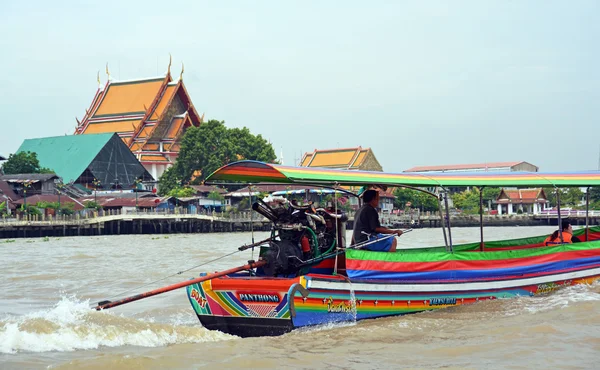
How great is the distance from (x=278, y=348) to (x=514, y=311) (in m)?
2.85

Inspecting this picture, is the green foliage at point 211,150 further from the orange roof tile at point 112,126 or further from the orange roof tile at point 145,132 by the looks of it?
the orange roof tile at point 112,126

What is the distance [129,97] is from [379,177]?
2042 inches

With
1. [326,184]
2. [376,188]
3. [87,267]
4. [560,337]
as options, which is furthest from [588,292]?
[87,267]

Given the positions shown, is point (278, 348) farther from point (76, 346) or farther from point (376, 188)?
point (376, 188)

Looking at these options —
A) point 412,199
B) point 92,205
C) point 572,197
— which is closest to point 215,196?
point 92,205

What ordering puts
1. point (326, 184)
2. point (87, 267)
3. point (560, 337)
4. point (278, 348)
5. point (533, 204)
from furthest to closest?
point (533, 204)
point (87, 267)
point (326, 184)
point (560, 337)
point (278, 348)

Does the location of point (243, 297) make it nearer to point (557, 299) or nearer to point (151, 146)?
point (557, 299)

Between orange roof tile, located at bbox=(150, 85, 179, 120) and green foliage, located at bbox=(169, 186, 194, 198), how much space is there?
10456mm

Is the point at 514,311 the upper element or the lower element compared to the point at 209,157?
lower

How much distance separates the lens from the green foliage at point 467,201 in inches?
2217

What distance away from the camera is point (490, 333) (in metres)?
7.35

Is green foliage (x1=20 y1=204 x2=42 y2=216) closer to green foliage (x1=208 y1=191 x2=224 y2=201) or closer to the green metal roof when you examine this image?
the green metal roof

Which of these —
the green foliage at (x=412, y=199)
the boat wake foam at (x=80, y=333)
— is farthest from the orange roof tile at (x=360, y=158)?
the boat wake foam at (x=80, y=333)

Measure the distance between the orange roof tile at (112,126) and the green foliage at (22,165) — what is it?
405 inches
